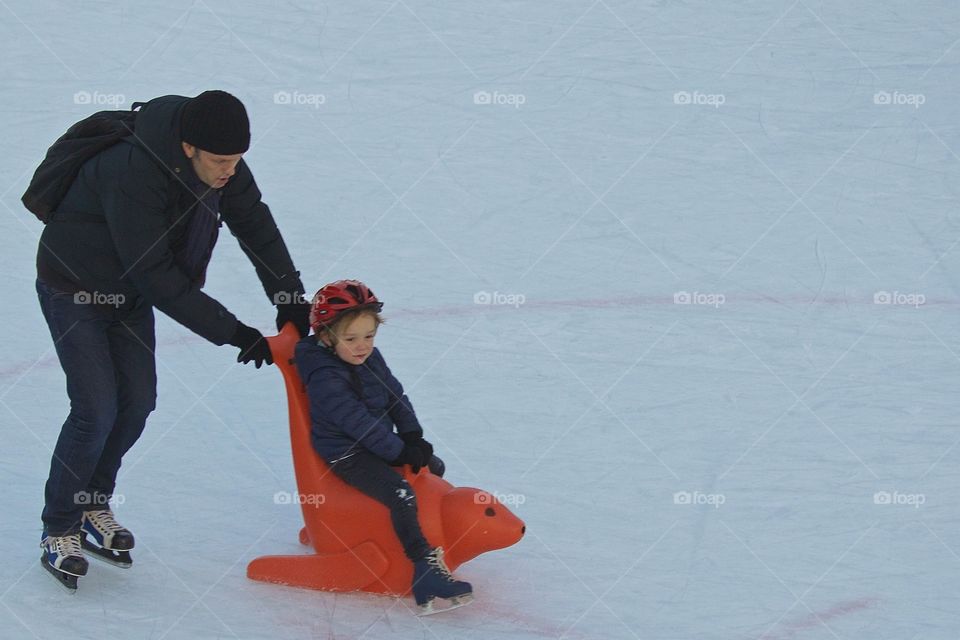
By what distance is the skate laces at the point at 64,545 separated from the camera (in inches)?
156

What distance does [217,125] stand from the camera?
3527 millimetres

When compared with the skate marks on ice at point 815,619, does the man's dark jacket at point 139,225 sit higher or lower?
higher

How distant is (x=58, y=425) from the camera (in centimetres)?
509

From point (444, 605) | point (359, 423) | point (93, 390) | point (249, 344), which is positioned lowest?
point (444, 605)

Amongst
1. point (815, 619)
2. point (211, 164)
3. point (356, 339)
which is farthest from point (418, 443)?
point (815, 619)

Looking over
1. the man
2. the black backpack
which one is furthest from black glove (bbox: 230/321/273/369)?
the black backpack

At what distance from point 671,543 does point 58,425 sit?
7.86 feet

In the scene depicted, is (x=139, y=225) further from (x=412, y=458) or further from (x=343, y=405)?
(x=412, y=458)

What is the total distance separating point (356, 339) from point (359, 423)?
0.84ft

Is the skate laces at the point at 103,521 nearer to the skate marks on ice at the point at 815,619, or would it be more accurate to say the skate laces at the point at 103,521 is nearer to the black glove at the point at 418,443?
the black glove at the point at 418,443

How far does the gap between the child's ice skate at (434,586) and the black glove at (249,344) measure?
773 mm

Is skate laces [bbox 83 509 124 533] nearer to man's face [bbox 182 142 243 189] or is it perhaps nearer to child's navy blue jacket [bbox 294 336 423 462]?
child's navy blue jacket [bbox 294 336 423 462]

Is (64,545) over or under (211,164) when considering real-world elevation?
under

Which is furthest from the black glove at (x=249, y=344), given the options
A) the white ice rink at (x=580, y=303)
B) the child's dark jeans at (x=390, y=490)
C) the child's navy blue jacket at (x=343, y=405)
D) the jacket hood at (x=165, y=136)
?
the white ice rink at (x=580, y=303)
